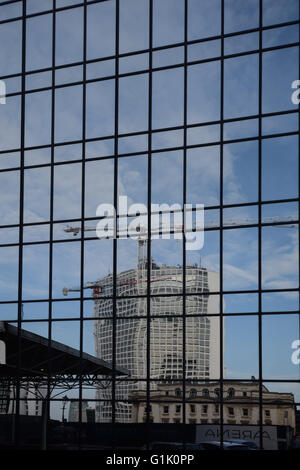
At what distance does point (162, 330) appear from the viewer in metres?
23.5

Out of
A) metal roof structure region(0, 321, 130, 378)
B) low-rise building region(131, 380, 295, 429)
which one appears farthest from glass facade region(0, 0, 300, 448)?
metal roof structure region(0, 321, 130, 378)

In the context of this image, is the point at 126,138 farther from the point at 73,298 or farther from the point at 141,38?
the point at 73,298

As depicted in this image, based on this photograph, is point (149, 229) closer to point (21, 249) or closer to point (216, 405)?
point (21, 249)

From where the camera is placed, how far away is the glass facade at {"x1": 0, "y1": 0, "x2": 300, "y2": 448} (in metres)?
22.4

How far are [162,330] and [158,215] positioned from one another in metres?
4.02

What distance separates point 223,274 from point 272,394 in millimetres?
4185

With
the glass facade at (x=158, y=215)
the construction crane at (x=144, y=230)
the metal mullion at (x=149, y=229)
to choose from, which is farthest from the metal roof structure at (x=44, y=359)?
the construction crane at (x=144, y=230)

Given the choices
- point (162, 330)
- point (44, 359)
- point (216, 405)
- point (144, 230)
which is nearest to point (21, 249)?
point (44, 359)

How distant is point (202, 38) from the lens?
24328mm

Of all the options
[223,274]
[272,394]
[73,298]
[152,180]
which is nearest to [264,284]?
[223,274]

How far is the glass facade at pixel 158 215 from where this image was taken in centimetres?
2241

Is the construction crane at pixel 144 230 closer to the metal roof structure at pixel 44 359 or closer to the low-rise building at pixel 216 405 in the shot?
the metal roof structure at pixel 44 359

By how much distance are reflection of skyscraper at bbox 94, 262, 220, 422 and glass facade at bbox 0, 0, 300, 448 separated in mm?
55

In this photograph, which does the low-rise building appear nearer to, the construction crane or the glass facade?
the glass facade
